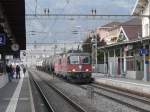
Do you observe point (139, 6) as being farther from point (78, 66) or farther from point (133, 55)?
point (78, 66)

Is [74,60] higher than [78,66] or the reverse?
higher

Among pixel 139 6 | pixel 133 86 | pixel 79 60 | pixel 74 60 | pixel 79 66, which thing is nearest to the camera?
pixel 133 86

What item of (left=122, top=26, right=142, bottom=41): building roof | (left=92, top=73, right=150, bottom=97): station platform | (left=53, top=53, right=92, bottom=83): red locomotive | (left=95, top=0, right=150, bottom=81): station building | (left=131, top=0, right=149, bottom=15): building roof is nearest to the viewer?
(left=92, top=73, right=150, bottom=97): station platform

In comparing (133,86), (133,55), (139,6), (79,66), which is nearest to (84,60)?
(79,66)

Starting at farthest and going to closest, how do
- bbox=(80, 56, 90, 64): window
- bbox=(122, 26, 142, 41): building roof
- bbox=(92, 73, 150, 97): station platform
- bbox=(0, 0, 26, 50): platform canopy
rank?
bbox=(122, 26, 142, 41): building roof, bbox=(80, 56, 90, 64): window, bbox=(92, 73, 150, 97): station platform, bbox=(0, 0, 26, 50): platform canopy

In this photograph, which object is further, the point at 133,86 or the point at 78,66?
the point at 78,66

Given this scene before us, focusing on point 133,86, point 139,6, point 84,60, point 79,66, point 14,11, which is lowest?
point 133,86

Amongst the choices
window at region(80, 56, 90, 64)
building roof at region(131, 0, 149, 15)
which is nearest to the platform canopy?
window at region(80, 56, 90, 64)

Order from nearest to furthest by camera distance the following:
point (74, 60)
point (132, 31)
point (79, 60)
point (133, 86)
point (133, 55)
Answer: point (133, 86)
point (79, 60)
point (74, 60)
point (133, 55)
point (132, 31)

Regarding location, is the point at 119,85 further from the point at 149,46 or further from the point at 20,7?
the point at 20,7

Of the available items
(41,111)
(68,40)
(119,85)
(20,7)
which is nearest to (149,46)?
(119,85)

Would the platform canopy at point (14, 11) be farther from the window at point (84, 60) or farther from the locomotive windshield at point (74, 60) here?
Result: the window at point (84, 60)

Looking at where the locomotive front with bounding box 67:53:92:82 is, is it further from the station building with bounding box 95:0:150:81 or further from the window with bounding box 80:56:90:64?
the station building with bounding box 95:0:150:81

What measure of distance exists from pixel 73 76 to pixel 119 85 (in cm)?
847
